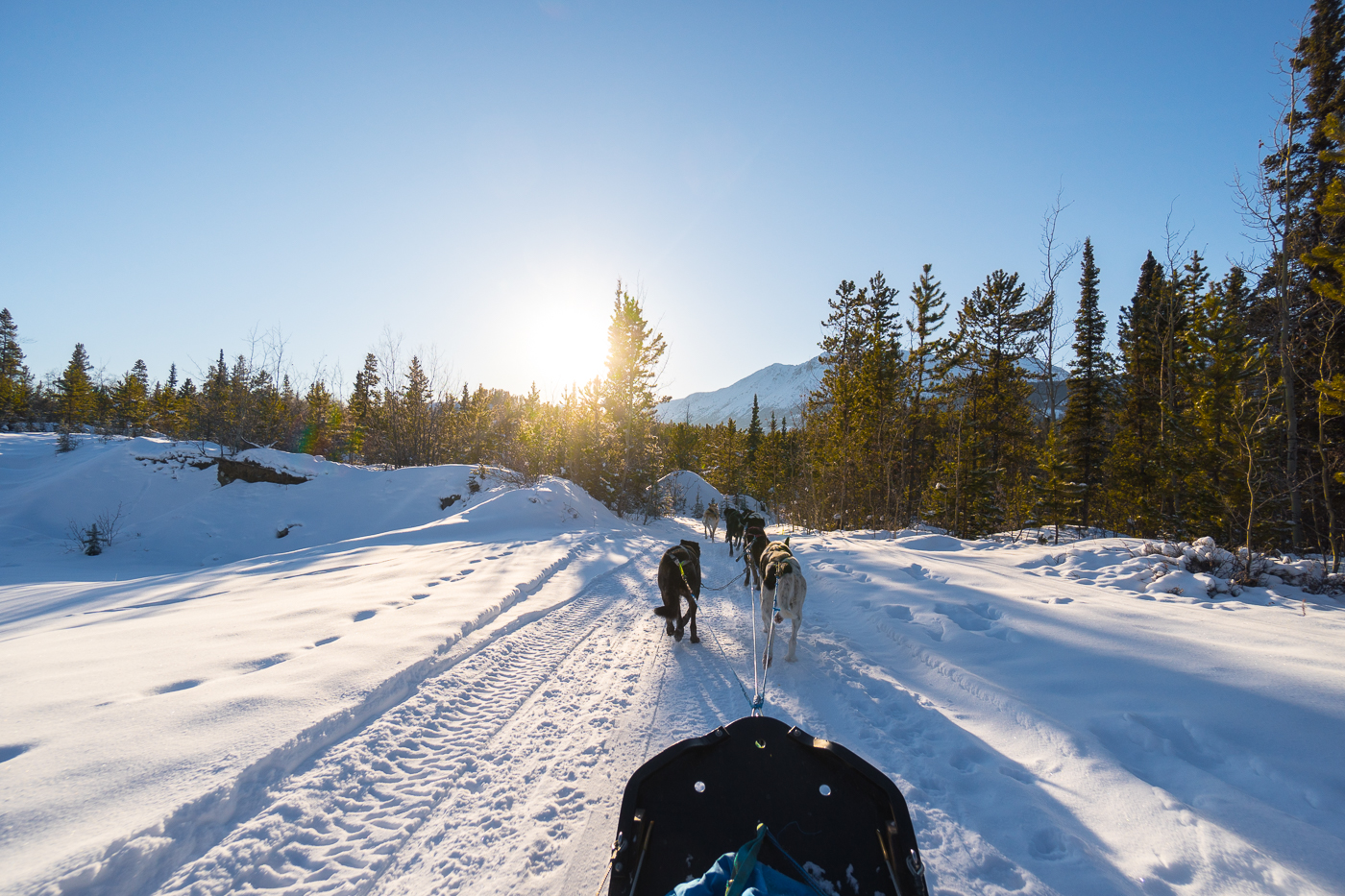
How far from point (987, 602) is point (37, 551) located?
65.0 ft

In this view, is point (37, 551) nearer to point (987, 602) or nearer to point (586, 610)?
point (586, 610)

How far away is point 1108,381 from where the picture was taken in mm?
22594

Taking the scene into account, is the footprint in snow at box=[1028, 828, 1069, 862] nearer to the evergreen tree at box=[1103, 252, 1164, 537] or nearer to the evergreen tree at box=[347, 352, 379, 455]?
the evergreen tree at box=[1103, 252, 1164, 537]

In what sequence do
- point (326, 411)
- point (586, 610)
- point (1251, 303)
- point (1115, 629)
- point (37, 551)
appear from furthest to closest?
point (326, 411) → point (1251, 303) → point (37, 551) → point (586, 610) → point (1115, 629)

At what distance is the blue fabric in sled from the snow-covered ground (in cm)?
97

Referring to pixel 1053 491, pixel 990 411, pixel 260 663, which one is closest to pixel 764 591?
pixel 260 663

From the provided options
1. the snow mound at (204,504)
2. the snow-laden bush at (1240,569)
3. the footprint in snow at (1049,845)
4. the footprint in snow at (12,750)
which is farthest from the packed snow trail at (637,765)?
the snow mound at (204,504)

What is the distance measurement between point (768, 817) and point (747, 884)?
1.33 feet

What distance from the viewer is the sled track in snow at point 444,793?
218cm

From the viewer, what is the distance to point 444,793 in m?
2.74

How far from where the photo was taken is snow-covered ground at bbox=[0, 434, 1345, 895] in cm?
221

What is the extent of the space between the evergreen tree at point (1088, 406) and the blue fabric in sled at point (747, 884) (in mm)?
24812

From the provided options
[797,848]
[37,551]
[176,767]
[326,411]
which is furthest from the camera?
[326,411]

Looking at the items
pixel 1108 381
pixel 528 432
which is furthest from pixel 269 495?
pixel 1108 381
